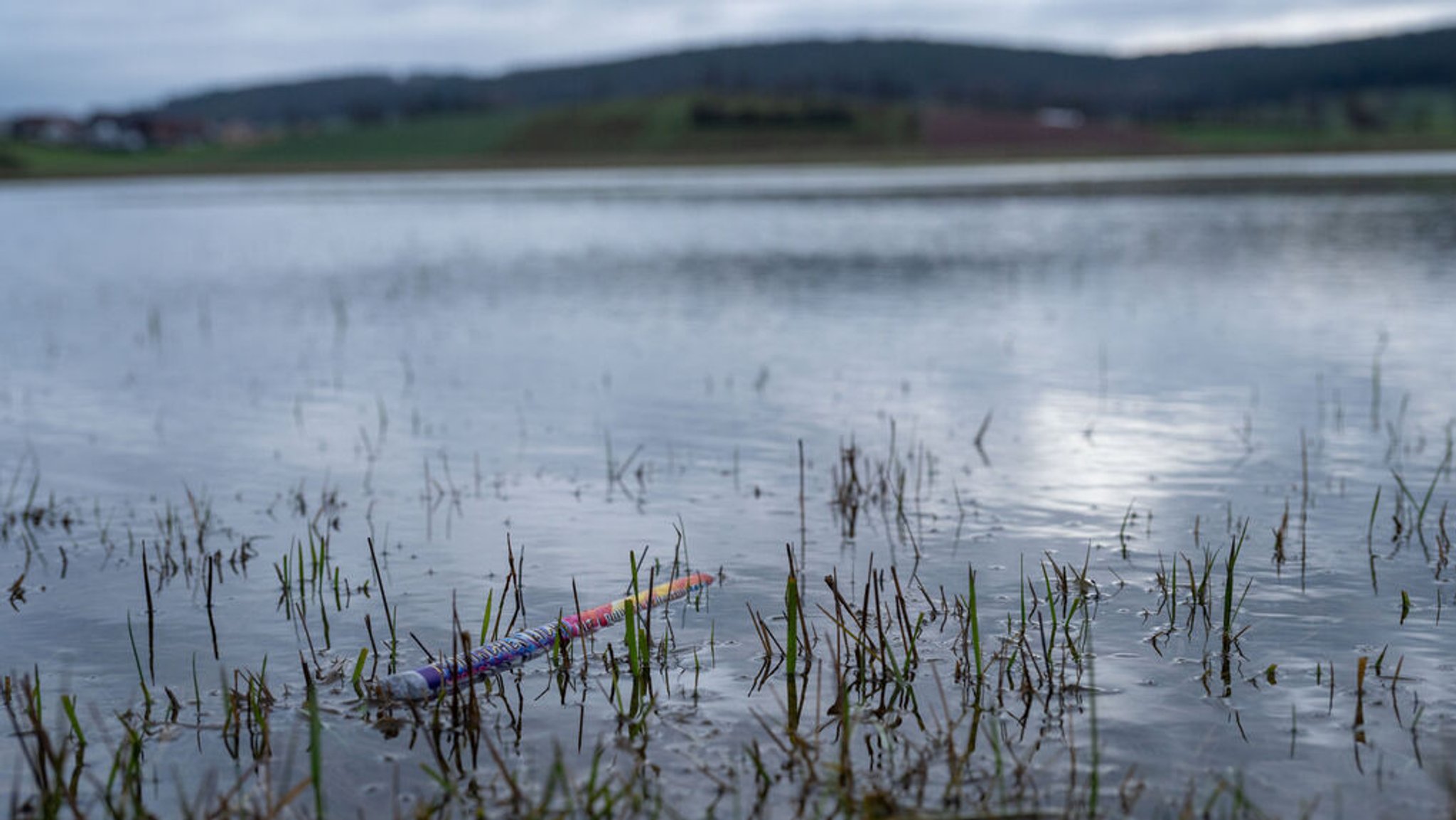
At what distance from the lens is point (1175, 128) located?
525 feet

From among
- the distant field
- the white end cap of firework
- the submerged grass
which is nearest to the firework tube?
the white end cap of firework

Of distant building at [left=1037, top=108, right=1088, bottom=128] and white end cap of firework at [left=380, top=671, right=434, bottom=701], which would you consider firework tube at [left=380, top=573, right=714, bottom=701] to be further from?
distant building at [left=1037, top=108, right=1088, bottom=128]

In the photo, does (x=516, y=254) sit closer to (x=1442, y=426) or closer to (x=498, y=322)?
(x=498, y=322)

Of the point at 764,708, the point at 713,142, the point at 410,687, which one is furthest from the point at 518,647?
the point at 713,142

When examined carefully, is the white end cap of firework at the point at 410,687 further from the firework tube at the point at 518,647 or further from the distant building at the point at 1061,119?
the distant building at the point at 1061,119

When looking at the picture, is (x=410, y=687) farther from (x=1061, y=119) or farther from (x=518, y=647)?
(x=1061, y=119)

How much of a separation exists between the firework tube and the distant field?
434ft

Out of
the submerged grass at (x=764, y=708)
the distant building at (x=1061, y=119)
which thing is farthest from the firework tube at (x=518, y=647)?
the distant building at (x=1061, y=119)

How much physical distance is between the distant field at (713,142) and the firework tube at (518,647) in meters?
132

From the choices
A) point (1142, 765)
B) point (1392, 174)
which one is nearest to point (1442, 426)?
point (1142, 765)

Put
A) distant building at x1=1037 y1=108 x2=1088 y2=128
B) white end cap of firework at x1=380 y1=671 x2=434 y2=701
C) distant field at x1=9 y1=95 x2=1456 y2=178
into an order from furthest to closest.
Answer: distant building at x1=1037 y1=108 x2=1088 y2=128 → distant field at x1=9 y1=95 x2=1456 y2=178 → white end cap of firework at x1=380 y1=671 x2=434 y2=701

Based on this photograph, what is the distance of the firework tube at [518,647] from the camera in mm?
6648

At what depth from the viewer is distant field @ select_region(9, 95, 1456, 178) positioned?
140 meters

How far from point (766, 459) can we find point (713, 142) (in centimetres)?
14908
